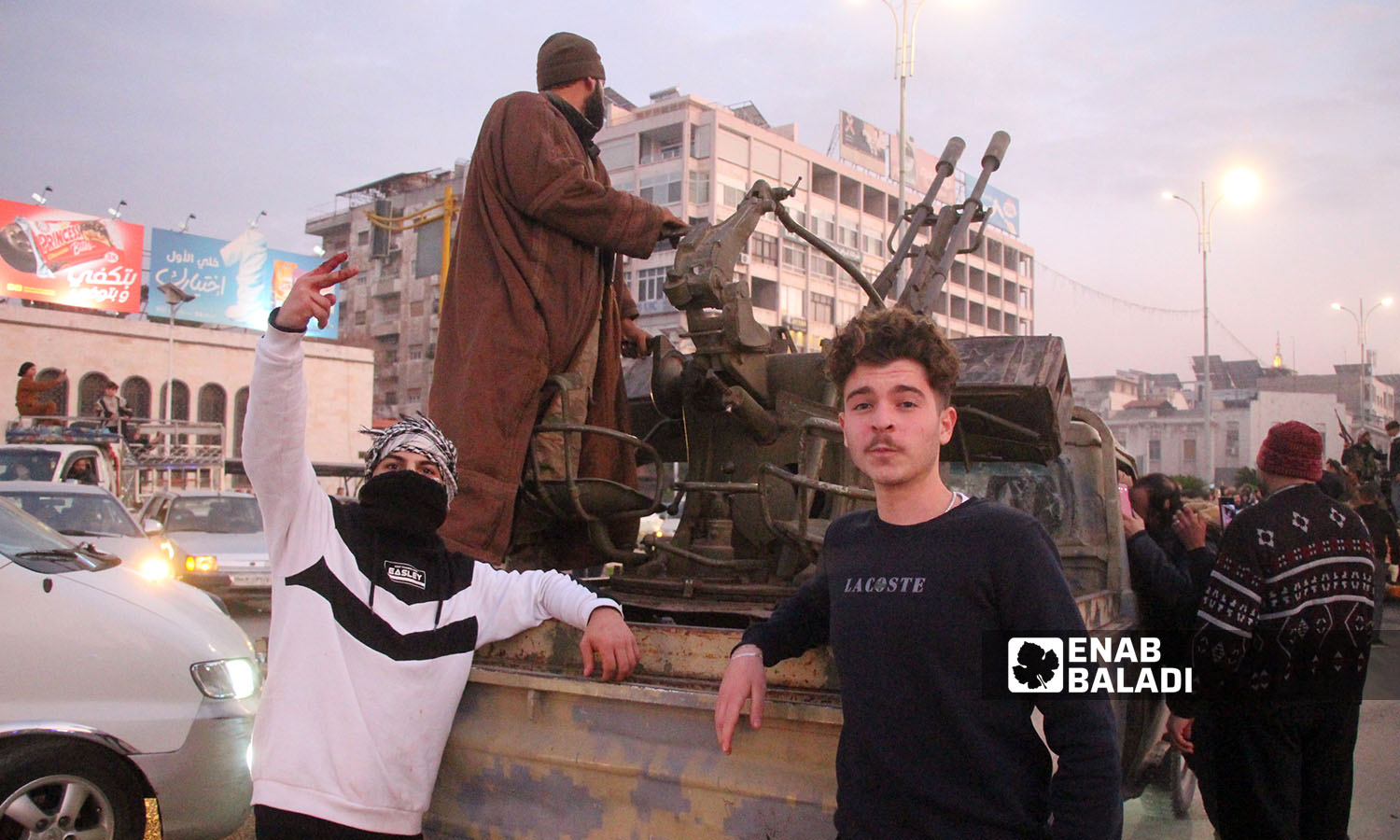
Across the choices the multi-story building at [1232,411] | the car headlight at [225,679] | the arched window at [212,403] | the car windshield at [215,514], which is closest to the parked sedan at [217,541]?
A: the car windshield at [215,514]

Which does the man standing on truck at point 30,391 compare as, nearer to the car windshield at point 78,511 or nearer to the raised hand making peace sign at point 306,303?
the car windshield at point 78,511

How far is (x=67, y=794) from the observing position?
373 centimetres

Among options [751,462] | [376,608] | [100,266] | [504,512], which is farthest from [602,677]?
[100,266]

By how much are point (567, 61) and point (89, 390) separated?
42028 mm

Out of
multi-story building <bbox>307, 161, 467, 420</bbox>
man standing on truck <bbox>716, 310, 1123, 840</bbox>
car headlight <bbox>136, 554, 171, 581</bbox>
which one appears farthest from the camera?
multi-story building <bbox>307, 161, 467, 420</bbox>

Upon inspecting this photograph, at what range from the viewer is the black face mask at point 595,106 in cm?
372

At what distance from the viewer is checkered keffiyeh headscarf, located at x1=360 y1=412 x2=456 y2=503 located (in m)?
2.52

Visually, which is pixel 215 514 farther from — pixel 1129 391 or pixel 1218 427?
pixel 1129 391

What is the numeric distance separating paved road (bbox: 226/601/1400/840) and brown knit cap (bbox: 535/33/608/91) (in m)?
3.09

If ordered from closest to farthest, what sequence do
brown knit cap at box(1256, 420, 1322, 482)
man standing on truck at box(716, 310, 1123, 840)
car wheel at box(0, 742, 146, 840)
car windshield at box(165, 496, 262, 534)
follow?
man standing on truck at box(716, 310, 1123, 840) < brown knit cap at box(1256, 420, 1322, 482) < car wheel at box(0, 742, 146, 840) < car windshield at box(165, 496, 262, 534)

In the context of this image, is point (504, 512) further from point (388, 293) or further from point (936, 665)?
point (388, 293)

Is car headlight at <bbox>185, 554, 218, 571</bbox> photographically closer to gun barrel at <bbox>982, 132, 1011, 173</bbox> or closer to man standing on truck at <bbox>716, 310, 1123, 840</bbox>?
gun barrel at <bbox>982, 132, 1011, 173</bbox>

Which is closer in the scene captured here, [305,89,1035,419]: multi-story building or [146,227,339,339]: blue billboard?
[146,227,339,339]: blue billboard

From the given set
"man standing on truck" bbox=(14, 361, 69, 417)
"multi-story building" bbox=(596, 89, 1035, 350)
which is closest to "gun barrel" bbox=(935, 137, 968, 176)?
"man standing on truck" bbox=(14, 361, 69, 417)
